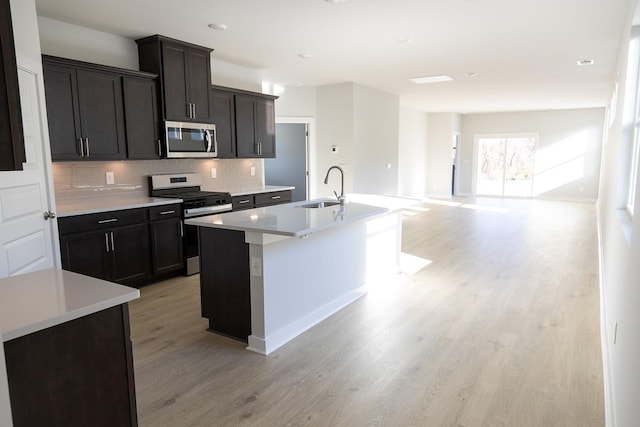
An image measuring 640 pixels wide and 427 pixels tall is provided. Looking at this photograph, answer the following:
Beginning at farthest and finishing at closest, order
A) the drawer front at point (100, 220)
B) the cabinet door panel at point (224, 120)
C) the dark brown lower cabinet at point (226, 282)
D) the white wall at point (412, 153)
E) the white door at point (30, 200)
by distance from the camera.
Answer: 1. the white wall at point (412, 153)
2. the cabinet door panel at point (224, 120)
3. the drawer front at point (100, 220)
4. the dark brown lower cabinet at point (226, 282)
5. the white door at point (30, 200)

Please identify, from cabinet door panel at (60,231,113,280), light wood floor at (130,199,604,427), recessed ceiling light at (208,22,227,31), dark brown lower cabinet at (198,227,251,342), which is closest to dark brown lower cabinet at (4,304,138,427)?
light wood floor at (130,199,604,427)

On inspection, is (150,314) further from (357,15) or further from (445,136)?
(445,136)

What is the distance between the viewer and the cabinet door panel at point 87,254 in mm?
3523

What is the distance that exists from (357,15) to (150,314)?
3.19 metres

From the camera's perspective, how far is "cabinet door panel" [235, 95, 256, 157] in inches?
218

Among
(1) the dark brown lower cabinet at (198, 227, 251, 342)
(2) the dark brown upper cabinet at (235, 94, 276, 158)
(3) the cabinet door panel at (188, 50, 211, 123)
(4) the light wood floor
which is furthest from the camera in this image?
(2) the dark brown upper cabinet at (235, 94, 276, 158)

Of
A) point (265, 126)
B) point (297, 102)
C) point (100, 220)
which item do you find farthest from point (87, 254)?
point (297, 102)

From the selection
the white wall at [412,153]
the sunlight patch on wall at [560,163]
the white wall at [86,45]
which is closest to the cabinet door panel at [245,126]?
Result: the white wall at [86,45]

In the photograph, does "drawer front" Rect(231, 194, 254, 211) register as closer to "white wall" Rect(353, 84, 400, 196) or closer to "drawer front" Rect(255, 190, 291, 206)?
"drawer front" Rect(255, 190, 291, 206)

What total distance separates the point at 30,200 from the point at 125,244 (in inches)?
55.4

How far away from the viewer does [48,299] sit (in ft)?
4.58

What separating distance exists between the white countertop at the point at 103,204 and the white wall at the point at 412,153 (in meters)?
7.54

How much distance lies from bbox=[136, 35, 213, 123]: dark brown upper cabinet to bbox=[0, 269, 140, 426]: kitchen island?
3321 millimetres

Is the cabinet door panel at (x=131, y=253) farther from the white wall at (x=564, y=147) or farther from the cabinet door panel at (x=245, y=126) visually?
the white wall at (x=564, y=147)
